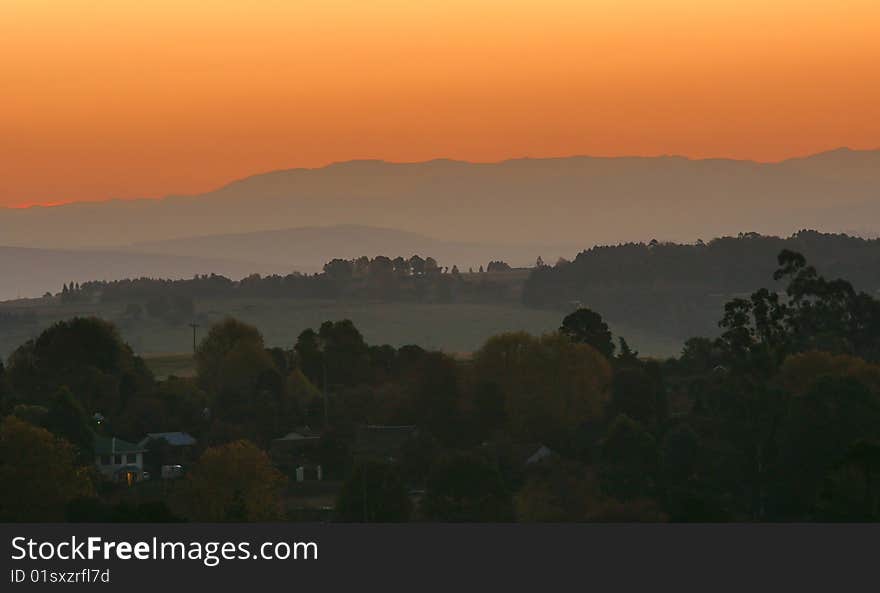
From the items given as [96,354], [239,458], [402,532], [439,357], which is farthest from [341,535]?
[96,354]

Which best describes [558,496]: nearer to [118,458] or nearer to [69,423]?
[69,423]

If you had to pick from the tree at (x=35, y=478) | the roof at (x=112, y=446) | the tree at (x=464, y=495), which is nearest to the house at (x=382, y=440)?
the roof at (x=112, y=446)

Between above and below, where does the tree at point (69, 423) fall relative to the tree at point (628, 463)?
above

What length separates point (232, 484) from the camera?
351 feet

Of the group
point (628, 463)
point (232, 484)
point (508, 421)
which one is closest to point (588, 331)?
point (508, 421)

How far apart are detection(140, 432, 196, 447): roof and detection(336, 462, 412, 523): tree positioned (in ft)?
166

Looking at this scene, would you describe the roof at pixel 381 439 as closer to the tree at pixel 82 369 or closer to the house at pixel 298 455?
the house at pixel 298 455

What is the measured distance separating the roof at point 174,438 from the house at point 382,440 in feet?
43.4

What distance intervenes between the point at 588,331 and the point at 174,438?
47.2 m

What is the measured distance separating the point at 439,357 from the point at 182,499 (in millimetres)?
54238

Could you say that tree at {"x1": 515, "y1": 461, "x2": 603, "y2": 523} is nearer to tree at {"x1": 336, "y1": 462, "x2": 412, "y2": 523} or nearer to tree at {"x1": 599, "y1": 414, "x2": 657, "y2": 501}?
tree at {"x1": 599, "y1": 414, "x2": 657, "y2": 501}

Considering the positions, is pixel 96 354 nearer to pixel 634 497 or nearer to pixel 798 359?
pixel 798 359

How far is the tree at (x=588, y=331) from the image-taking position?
604ft

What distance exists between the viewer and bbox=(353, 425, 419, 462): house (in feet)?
470
